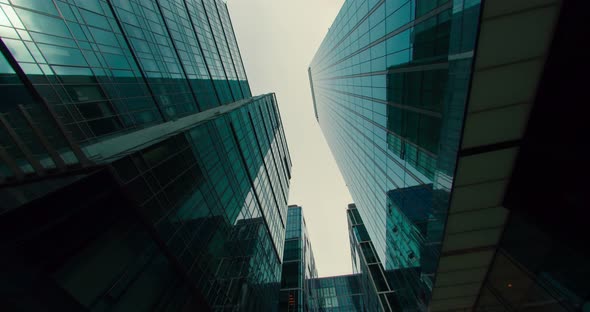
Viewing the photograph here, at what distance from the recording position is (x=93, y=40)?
17.2m

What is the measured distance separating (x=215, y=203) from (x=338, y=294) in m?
84.6

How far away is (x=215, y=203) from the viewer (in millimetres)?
18891

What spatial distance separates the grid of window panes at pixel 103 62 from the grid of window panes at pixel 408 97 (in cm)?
1527

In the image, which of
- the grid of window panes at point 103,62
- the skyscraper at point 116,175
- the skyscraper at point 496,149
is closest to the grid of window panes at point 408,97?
the skyscraper at point 496,149

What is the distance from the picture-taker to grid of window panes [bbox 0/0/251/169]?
473 inches

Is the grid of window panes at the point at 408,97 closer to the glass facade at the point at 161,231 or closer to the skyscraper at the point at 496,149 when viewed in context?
the skyscraper at the point at 496,149

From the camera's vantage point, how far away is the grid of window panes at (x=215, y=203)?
12023 mm

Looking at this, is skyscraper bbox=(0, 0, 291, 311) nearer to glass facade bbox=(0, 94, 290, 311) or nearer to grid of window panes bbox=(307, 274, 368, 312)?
glass facade bbox=(0, 94, 290, 311)

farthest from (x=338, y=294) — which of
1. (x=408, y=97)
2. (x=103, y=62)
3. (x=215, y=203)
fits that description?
(x=103, y=62)

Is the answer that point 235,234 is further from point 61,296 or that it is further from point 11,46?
point 11,46

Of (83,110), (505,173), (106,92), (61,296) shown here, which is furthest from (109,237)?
(505,173)

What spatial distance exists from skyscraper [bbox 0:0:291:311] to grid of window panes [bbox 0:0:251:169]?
0.32ft

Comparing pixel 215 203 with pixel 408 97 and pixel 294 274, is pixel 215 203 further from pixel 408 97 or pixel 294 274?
pixel 294 274

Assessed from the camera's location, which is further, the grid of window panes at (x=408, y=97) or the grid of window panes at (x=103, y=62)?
the grid of window panes at (x=103, y=62)
